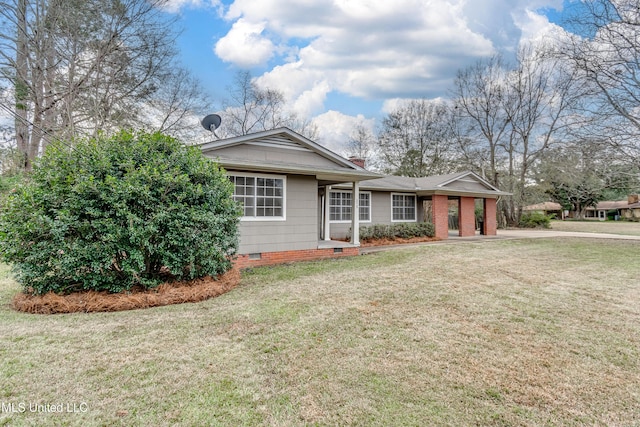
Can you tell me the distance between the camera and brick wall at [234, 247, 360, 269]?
8870mm

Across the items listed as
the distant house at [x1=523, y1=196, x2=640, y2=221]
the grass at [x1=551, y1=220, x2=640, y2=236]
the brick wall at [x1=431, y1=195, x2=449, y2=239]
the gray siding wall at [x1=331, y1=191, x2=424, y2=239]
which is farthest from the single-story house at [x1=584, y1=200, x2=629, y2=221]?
the gray siding wall at [x1=331, y1=191, x2=424, y2=239]

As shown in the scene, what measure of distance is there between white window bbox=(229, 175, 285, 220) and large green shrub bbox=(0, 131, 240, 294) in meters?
2.68

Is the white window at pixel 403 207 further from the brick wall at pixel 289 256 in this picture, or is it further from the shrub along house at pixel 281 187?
the brick wall at pixel 289 256

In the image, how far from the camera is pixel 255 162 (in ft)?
28.2

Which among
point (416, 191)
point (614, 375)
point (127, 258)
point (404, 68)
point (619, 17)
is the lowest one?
point (614, 375)

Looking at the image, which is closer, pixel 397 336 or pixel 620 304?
pixel 397 336

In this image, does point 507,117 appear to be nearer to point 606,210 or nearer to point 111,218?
point 111,218

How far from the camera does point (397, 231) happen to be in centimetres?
1503

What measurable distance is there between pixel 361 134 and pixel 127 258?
30576 mm

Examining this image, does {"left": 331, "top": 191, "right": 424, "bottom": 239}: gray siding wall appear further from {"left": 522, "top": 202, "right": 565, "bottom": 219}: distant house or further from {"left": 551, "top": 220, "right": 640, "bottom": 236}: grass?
{"left": 522, "top": 202, "right": 565, "bottom": 219}: distant house

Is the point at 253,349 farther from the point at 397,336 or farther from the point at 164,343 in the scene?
the point at 397,336

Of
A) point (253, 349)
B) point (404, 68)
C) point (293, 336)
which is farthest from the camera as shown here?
point (404, 68)

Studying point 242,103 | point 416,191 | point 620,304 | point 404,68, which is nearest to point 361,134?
point 242,103

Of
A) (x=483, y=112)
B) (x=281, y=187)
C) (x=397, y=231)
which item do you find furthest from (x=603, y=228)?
(x=281, y=187)
